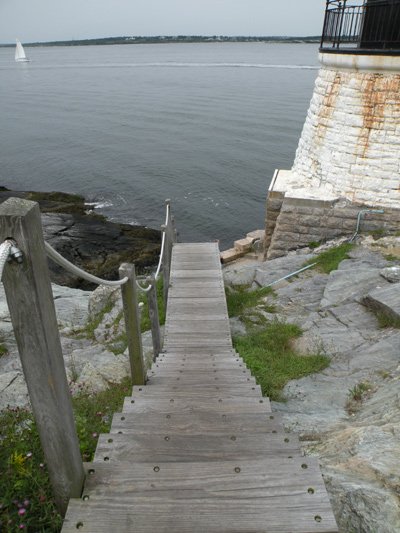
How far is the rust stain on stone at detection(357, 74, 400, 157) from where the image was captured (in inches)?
418

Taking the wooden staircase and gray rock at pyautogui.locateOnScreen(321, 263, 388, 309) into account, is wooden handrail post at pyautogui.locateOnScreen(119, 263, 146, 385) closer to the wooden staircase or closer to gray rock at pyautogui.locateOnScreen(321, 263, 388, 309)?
the wooden staircase

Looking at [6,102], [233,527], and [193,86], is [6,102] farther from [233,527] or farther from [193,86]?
[233,527]

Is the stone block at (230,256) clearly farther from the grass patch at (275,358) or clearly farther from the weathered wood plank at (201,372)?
the weathered wood plank at (201,372)

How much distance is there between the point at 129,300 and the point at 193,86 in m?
70.6

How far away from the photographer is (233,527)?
1.98 meters

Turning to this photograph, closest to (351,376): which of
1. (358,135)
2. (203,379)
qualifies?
(203,379)

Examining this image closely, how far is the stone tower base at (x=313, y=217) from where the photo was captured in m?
11.5

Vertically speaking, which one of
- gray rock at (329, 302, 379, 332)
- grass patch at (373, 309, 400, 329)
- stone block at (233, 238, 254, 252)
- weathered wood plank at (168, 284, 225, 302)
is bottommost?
stone block at (233, 238, 254, 252)

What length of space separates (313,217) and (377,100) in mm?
3397

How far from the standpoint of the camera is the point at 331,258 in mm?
10852

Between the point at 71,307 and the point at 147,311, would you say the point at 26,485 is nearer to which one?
the point at 147,311

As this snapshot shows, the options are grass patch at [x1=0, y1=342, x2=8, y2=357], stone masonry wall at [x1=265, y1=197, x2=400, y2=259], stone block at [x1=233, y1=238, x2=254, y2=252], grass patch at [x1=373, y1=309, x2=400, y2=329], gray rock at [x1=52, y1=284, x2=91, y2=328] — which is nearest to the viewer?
grass patch at [x1=373, y1=309, x2=400, y2=329]

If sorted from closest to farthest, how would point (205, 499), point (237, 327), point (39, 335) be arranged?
point (39, 335) → point (205, 499) → point (237, 327)

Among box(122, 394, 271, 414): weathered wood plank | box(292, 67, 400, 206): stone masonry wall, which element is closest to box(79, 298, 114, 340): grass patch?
box(122, 394, 271, 414): weathered wood plank
